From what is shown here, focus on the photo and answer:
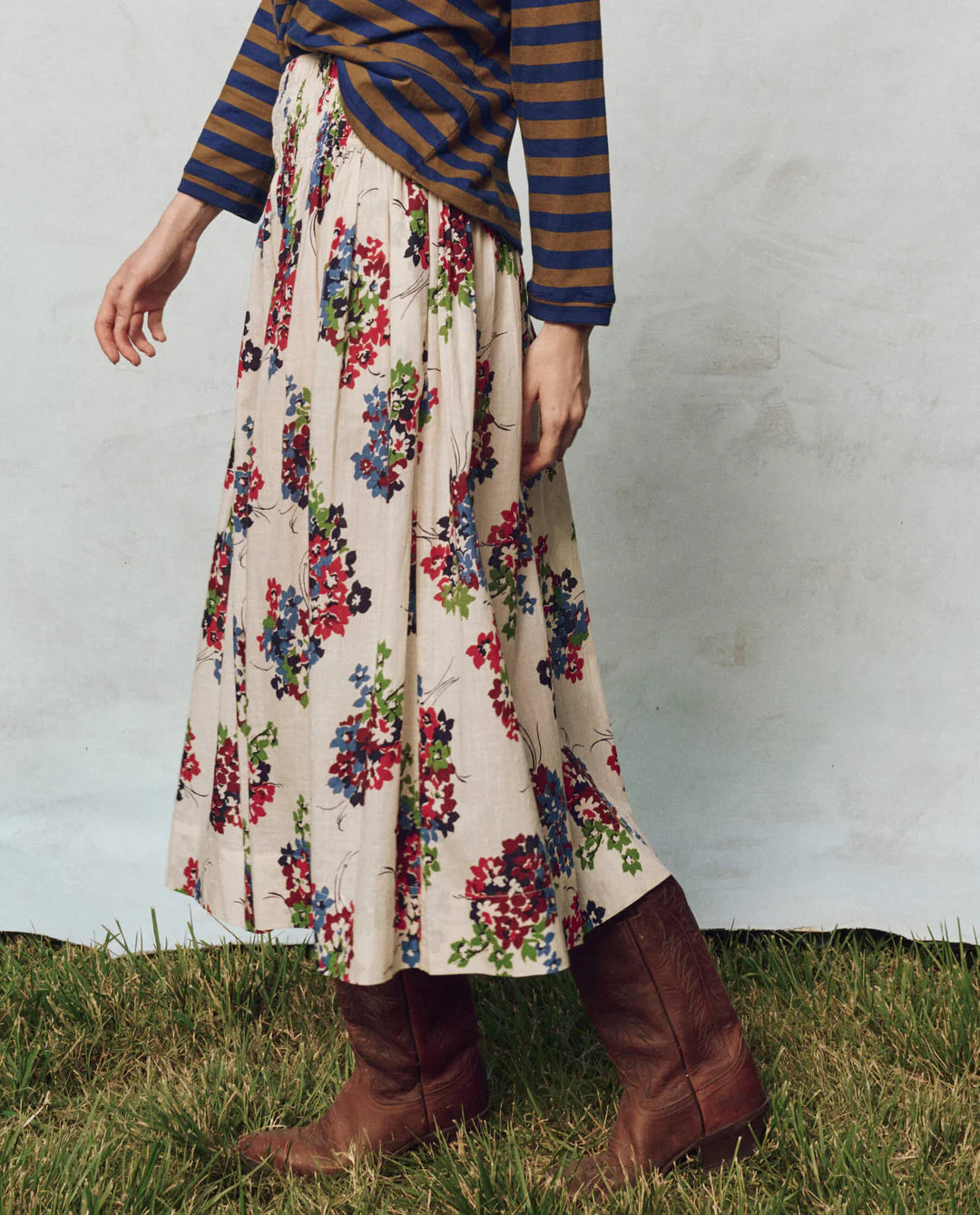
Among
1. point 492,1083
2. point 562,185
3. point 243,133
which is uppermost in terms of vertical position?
point 243,133

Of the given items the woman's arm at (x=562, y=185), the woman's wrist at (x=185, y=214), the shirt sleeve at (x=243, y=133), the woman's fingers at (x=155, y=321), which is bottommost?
the woman's arm at (x=562, y=185)

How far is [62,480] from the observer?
244cm

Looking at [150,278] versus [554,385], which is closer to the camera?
[554,385]

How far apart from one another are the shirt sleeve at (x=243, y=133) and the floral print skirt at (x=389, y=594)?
4.4 inches

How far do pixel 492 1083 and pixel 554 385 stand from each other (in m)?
0.89

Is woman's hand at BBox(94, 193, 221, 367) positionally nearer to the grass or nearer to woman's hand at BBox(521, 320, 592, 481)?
woman's hand at BBox(521, 320, 592, 481)

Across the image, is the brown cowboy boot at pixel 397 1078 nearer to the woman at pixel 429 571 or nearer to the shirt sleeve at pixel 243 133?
the woman at pixel 429 571

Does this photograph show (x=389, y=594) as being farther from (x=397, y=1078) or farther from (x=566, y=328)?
(x=397, y=1078)

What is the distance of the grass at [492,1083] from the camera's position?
1.35 meters

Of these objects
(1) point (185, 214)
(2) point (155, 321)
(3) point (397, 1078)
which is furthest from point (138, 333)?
(3) point (397, 1078)

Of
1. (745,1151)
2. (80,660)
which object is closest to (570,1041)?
(745,1151)

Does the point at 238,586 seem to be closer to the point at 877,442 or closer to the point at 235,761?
the point at 235,761

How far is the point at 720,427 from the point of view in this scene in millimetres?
2240

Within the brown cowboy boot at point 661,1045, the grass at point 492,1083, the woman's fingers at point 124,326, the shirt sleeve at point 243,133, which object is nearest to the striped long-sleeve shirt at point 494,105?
the shirt sleeve at point 243,133
